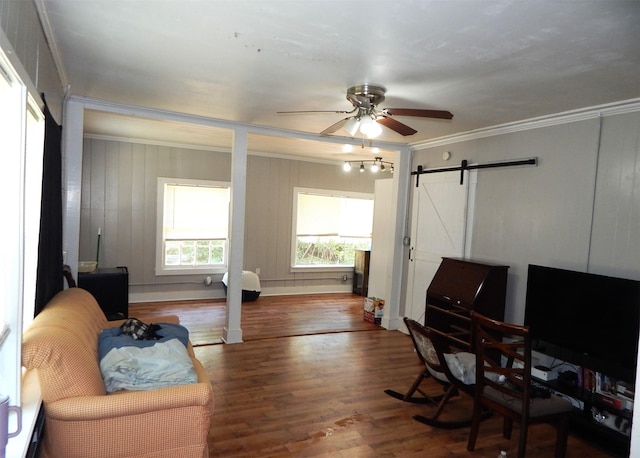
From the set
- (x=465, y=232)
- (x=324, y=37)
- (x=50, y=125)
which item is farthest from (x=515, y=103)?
(x=50, y=125)

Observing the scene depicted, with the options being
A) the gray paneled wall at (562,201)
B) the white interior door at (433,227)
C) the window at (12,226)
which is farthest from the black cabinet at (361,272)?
the window at (12,226)

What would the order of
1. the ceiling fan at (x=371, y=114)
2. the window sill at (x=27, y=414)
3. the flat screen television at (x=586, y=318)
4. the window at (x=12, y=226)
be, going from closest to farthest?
the window sill at (x=27, y=414), the window at (x=12, y=226), the flat screen television at (x=586, y=318), the ceiling fan at (x=371, y=114)

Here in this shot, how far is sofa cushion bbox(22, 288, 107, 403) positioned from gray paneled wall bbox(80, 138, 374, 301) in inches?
160

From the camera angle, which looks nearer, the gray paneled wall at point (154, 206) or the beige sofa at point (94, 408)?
the beige sofa at point (94, 408)

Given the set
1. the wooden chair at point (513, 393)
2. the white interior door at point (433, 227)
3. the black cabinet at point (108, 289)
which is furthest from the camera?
the white interior door at point (433, 227)

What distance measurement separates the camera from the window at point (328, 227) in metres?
7.48

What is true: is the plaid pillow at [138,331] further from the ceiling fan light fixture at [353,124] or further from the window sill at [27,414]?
the ceiling fan light fixture at [353,124]

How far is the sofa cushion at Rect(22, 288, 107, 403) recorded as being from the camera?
1.80m

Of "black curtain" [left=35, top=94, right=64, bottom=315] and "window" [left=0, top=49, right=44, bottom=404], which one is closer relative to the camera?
"window" [left=0, top=49, right=44, bottom=404]

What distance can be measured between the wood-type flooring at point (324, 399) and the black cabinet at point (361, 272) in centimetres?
201

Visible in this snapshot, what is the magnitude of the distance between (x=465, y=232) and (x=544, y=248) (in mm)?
966

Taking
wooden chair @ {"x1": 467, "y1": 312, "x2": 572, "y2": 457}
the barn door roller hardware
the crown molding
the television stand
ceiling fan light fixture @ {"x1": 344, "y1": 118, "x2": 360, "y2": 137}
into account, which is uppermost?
the crown molding

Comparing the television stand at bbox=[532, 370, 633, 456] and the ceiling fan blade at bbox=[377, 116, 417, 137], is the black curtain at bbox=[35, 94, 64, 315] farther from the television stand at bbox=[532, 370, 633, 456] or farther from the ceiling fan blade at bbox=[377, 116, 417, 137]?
the television stand at bbox=[532, 370, 633, 456]

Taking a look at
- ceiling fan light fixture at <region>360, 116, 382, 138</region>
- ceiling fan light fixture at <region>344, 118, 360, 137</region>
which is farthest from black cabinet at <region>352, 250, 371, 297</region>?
ceiling fan light fixture at <region>360, 116, 382, 138</region>
